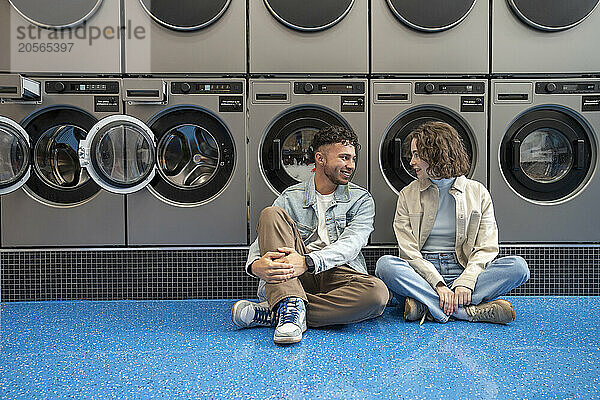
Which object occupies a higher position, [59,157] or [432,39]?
[432,39]

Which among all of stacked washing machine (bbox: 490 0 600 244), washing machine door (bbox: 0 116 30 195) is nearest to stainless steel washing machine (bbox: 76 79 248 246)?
washing machine door (bbox: 0 116 30 195)

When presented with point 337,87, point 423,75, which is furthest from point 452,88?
point 337,87

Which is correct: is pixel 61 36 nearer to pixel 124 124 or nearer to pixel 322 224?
pixel 124 124

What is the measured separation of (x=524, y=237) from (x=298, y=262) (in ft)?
5.01

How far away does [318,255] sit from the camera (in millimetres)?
2631

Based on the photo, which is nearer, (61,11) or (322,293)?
(322,293)

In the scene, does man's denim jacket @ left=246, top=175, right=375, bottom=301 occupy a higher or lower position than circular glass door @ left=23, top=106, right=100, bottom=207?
lower

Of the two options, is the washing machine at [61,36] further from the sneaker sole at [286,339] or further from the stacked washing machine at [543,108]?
the stacked washing machine at [543,108]

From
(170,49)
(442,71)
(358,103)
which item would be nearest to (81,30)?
(170,49)

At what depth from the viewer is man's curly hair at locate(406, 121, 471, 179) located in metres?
2.88

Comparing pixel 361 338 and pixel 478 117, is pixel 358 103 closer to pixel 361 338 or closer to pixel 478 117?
pixel 478 117

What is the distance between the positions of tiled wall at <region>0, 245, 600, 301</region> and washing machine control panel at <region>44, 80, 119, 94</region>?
0.91m

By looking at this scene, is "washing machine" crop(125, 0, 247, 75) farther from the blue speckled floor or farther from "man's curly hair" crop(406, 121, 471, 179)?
the blue speckled floor

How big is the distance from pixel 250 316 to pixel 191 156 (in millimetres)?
1117
